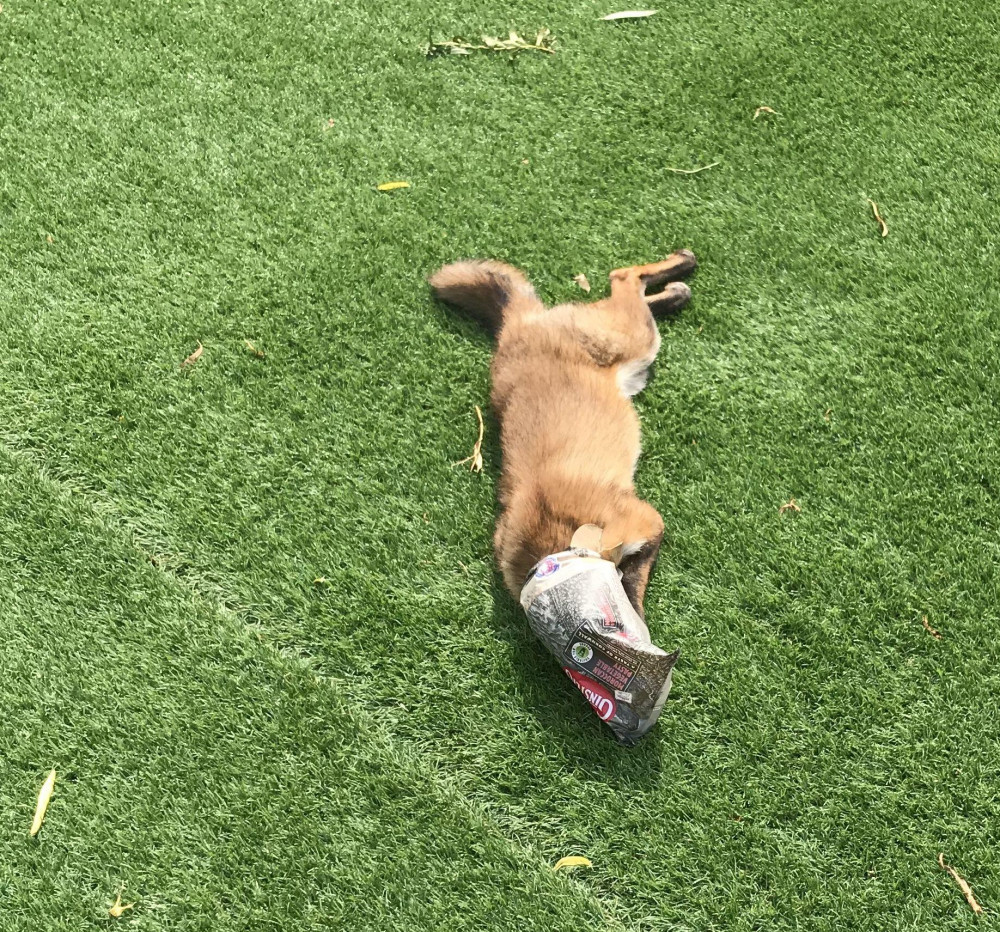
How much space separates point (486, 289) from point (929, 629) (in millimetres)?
2015

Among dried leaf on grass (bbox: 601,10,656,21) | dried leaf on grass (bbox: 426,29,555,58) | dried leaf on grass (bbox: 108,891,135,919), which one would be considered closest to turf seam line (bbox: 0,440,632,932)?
dried leaf on grass (bbox: 108,891,135,919)

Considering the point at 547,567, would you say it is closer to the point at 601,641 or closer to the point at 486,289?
the point at 601,641

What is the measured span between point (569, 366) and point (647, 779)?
1.47 meters

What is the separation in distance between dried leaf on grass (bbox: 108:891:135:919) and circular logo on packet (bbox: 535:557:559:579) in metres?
1.66

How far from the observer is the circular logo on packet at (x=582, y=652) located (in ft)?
8.29

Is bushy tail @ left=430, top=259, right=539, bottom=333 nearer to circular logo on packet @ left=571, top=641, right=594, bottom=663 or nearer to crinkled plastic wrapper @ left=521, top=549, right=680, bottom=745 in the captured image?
crinkled plastic wrapper @ left=521, top=549, right=680, bottom=745

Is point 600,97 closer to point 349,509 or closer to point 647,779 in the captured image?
point 349,509

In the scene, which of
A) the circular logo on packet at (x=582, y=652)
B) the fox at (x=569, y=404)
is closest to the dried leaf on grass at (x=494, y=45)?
the fox at (x=569, y=404)

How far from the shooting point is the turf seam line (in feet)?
8.39

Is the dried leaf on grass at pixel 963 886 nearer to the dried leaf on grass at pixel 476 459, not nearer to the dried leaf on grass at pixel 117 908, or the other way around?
the dried leaf on grass at pixel 476 459

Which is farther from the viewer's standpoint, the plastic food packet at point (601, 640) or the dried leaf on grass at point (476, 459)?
the dried leaf on grass at point (476, 459)

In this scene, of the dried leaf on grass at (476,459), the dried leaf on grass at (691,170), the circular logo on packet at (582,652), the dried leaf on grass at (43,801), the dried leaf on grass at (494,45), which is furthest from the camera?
the dried leaf on grass at (494,45)

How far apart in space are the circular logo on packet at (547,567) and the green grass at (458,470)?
35cm

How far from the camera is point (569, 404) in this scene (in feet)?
9.67
